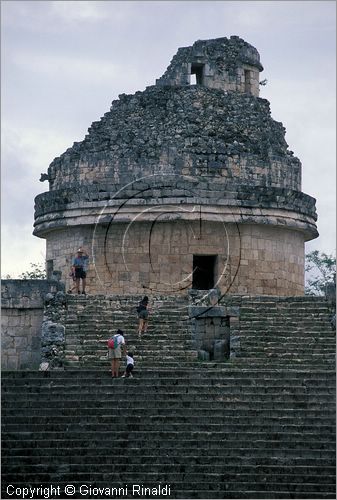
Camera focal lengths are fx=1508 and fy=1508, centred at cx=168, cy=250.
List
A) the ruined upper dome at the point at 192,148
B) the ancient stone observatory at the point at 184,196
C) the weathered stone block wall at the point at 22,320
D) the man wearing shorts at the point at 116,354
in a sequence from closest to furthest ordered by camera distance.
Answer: the man wearing shorts at the point at 116,354 < the weathered stone block wall at the point at 22,320 < the ancient stone observatory at the point at 184,196 < the ruined upper dome at the point at 192,148

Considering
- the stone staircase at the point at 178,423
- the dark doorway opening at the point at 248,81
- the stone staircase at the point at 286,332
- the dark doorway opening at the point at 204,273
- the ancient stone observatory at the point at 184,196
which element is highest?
the dark doorway opening at the point at 248,81

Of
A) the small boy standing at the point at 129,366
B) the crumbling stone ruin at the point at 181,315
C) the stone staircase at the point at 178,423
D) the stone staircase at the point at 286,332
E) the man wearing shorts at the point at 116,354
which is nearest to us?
the stone staircase at the point at 178,423

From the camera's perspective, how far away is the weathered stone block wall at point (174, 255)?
1143 inches

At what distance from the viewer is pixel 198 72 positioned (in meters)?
31.1

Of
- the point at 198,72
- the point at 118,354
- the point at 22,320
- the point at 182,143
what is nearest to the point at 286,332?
the point at 118,354

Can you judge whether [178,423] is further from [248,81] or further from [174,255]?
[248,81]

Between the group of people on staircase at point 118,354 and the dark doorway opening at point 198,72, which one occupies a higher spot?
the dark doorway opening at point 198,72

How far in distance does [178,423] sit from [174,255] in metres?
7.68

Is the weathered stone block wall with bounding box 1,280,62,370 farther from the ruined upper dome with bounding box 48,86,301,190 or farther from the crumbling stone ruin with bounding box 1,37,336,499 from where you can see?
the ruined upper dome with bounding box 48,86,301,190

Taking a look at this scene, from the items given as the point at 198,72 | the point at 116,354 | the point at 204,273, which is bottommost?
the point at 116,354

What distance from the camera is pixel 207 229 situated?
95.4 ft

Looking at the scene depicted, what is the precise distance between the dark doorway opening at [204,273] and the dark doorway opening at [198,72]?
3.83m

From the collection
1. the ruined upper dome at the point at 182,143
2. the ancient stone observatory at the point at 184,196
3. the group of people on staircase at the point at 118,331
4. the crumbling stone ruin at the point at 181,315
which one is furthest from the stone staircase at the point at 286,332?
the ruined upper dome at the point at 182,143

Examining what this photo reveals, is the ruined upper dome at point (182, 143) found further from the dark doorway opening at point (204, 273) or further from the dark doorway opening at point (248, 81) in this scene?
the dark doorway opening at point (204, 273)
